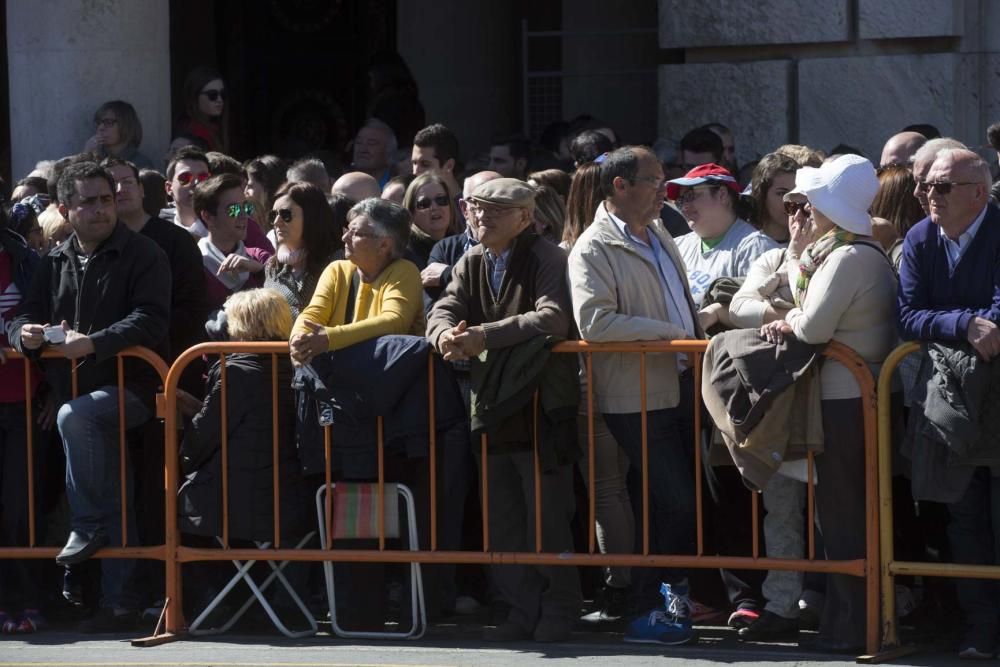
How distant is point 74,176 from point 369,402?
1629mm

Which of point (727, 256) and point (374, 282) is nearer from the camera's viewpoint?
point (374, 282)

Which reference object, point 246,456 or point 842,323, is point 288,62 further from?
point 842,323

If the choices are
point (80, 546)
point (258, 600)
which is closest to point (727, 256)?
point (258, 600)

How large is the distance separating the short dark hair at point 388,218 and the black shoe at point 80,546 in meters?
1.64

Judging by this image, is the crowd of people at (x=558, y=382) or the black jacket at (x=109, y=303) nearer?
the crowd of people at (x=558, y=382)

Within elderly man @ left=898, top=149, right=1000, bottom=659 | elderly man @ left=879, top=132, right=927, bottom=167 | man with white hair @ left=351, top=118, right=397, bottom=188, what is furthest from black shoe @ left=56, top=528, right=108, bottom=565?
elderly man @ left=879, top=132, right=927, bottom=167

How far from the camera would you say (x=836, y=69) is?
11.3m

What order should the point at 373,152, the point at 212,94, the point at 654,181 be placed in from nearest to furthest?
the point at 654,181, the point at 373,152, the point at 212,94

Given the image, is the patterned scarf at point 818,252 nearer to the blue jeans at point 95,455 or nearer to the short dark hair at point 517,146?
the blue jeans at point 95,455

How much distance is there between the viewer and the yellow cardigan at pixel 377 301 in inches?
300

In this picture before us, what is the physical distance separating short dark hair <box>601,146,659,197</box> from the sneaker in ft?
5.70

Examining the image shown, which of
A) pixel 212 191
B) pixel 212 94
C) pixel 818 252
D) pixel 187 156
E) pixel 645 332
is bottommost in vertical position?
pixel 645 332

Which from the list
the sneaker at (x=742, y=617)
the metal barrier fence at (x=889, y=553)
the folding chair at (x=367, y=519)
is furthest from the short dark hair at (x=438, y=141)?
the metal barrier fence at (x=889, y=553)

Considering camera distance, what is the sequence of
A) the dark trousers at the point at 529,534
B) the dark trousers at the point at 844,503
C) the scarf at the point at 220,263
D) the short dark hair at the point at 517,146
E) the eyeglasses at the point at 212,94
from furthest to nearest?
the eyeglasses at the point at 212,94 < the short dark hair at the point at 517,146 < the scarf at the point at 220,263 < the dark trousers at the point at 529,534 < the dark trousers at the point at 844,503
